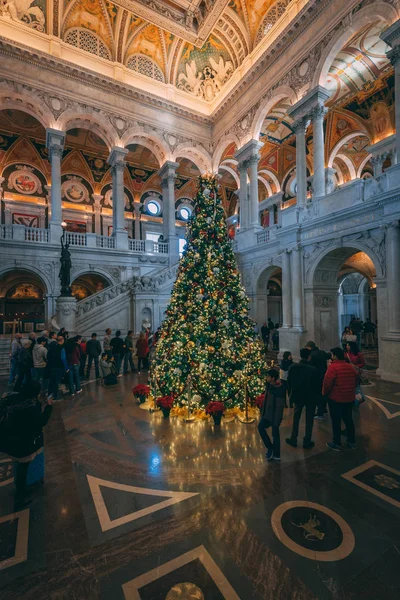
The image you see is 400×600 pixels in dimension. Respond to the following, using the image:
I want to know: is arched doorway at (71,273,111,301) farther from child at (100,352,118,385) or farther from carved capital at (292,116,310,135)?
carved capital at (292,116,310,135)

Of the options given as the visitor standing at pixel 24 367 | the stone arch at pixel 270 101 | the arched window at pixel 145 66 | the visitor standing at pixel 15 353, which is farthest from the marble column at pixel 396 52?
the arched window at pixel 145 66

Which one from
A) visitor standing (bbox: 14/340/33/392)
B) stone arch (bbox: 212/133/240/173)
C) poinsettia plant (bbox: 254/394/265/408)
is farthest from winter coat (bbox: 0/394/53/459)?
stone arch (bbox: 212/133/240/173)

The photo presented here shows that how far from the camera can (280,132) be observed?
20547 mm

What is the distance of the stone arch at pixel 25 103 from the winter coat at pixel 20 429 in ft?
58.5

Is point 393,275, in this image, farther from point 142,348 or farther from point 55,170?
point 55,170

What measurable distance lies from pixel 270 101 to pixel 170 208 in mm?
8667

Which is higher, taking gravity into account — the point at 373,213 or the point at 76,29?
the point at 76,29

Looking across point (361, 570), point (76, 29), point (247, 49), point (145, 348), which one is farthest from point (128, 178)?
point (361, 570)

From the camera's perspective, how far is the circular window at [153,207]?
2552cm

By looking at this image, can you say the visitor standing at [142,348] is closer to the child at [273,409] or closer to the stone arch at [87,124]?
the child at [273,409]

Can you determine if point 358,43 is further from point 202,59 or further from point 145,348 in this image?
point 145,348

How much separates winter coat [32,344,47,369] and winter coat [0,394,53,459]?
13.3ft

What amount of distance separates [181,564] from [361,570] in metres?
1.49

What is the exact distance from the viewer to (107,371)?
8555 mm
